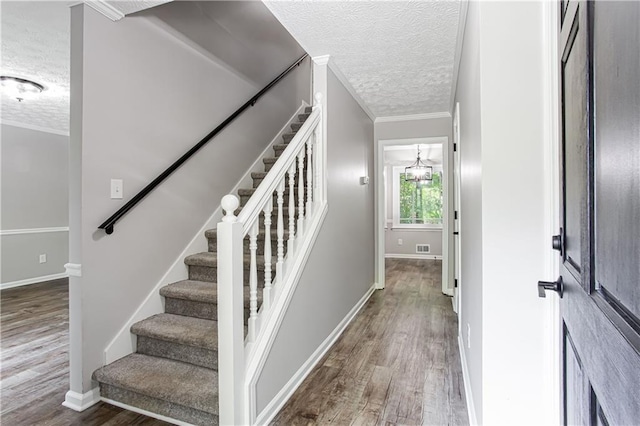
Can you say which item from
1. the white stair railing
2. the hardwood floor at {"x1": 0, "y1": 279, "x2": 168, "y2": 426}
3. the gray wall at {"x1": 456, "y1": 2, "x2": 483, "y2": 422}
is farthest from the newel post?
the gray wall at {"x1": 456, "y1": 2, "x2": 483, "y2": 422}

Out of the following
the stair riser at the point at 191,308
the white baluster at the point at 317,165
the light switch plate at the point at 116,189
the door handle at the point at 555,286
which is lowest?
the stair riser at the point at 191,308

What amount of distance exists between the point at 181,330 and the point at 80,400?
0.63m

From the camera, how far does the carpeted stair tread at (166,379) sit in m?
1.69

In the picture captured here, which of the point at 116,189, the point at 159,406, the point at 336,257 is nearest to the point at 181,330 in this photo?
the point at 159,406

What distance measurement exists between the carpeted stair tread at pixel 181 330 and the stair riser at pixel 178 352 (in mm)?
47

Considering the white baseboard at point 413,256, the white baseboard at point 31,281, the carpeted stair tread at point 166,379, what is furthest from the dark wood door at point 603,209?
the white baseboard at point 413,256

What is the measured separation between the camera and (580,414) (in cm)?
79

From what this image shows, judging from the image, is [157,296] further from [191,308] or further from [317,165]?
[317,165]

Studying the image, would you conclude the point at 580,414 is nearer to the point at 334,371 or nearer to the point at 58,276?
the point at 334,371

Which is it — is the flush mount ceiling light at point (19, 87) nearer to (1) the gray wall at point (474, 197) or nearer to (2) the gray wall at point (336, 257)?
(2) the gray wall at point (336, 257)

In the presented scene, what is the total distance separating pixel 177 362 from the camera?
2.03 meters

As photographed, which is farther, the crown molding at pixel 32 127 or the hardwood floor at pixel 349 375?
the crown molding at pixel 32 127

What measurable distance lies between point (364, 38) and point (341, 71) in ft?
1.91

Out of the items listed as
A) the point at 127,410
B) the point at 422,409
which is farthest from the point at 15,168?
the point at 422,409
